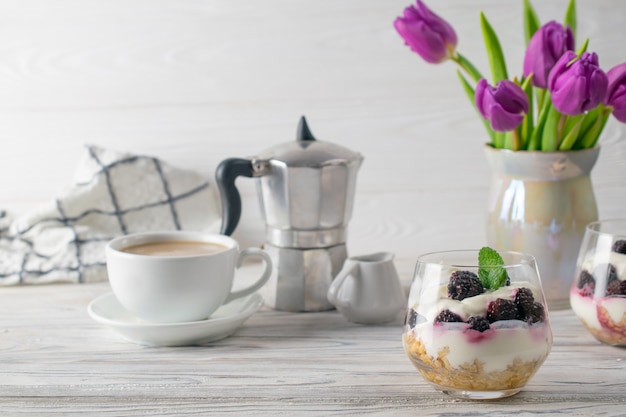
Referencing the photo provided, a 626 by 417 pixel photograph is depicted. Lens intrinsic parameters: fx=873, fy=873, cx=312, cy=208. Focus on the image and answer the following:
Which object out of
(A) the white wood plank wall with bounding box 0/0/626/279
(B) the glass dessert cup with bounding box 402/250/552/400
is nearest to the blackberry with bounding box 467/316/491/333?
(B) the glass dessert cup with bounding box 402/250/552/400

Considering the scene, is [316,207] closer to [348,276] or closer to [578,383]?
[348,276]

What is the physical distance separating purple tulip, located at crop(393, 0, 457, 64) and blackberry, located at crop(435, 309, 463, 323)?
422 millimetres

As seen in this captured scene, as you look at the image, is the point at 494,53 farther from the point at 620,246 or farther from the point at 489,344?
the point at 489,344

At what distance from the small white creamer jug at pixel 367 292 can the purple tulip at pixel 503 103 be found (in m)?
0.22

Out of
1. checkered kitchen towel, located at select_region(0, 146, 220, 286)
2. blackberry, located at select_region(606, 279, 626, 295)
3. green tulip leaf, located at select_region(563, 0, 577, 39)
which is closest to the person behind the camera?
blackberry, located at select_region(606, 279, 626, 295)

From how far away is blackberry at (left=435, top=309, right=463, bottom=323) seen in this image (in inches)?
30.1

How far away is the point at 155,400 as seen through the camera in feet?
2.67

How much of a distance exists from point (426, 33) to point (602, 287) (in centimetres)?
37

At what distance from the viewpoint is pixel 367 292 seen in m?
1.04

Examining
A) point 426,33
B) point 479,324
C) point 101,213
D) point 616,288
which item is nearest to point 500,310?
point 479,324

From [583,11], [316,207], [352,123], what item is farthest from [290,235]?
[583,11]

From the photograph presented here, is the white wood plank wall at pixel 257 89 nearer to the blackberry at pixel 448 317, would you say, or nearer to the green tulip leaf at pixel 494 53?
the green tulip leaf at pixel 494 53

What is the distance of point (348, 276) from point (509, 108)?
0.27 meters

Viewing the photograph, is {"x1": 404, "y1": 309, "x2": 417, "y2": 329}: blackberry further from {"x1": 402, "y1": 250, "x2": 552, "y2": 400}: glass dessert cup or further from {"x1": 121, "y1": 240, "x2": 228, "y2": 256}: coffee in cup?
{"x1": 121, "y1": 240, "x2": 228, "y2": 256}: coffee in cup
